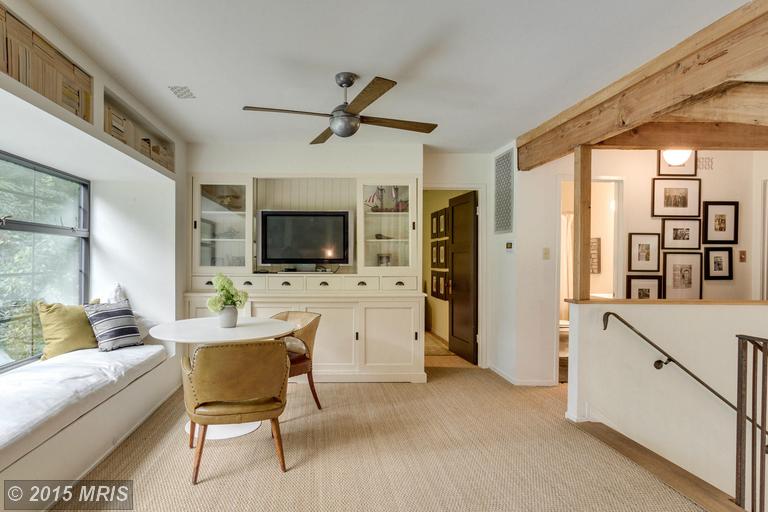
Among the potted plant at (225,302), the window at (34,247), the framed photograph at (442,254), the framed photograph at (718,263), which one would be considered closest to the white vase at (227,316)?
the potted plant at (225,302)

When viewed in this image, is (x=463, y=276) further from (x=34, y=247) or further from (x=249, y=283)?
(x=34, y=247)

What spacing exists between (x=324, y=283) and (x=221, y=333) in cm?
160

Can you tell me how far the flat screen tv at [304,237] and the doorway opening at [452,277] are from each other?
1613 millimetres

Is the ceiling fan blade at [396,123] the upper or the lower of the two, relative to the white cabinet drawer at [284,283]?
upper

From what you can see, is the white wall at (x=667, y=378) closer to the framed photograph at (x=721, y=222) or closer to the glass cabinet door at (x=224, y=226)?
the framed photograph at (x=721, y=222)

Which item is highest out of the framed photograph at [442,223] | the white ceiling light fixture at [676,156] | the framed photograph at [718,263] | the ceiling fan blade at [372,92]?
the white ceiling light fixture at [676,156]

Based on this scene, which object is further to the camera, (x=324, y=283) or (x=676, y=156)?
(x=324, y=283)

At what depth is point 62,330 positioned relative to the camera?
3109 mm

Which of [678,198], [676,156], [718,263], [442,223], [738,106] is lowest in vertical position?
[718,263]

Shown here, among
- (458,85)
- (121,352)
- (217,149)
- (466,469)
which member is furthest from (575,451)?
(217,149)
